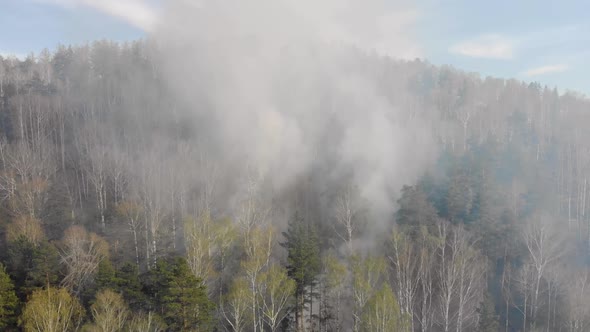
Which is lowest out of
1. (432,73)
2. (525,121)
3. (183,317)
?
(183,317)

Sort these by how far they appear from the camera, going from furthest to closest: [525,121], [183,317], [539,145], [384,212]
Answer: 1. [525,121]
2. [539,145]
3. [384,212]
4. [183,317]

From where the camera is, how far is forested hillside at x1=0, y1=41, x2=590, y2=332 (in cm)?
2484

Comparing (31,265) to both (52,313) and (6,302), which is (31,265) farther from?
(52,313)

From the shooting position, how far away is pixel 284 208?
44.6m

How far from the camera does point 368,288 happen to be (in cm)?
2552

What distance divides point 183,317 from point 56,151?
122 feet

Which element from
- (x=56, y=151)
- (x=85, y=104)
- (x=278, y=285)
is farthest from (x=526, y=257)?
(x=85, y=104)

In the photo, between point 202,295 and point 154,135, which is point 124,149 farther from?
point 202,295

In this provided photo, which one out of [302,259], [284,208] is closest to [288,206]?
[284,208]

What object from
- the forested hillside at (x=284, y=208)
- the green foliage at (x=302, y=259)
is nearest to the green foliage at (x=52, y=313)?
the forested hillside at (x=284, y=208)

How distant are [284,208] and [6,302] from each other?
27630 millimetres

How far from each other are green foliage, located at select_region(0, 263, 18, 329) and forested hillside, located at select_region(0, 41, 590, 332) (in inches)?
3.8

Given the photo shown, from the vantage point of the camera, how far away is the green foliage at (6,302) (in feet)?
67.5

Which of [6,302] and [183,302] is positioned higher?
[6,302]
